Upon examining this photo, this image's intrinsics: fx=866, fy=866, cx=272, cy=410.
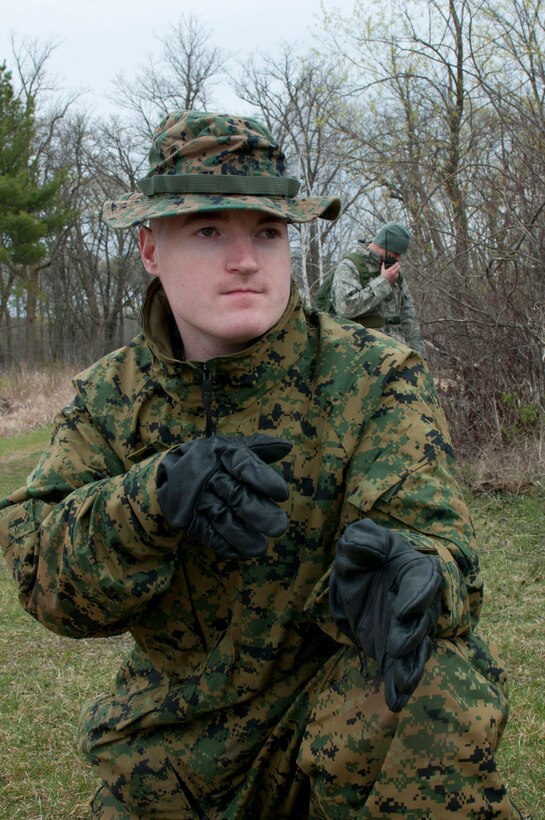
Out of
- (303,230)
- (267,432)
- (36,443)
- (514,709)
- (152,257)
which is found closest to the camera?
(267,432)

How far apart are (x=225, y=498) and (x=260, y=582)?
17.8 inches

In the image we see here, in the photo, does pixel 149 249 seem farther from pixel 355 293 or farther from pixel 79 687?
pixel 355 293

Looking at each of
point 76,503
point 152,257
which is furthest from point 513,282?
point 76,503

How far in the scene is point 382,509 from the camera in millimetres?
1846

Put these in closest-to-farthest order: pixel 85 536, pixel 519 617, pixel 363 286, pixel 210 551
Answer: pixel 85 536 → pixel 210 551 → pixel 519 617 → pixel 363 286

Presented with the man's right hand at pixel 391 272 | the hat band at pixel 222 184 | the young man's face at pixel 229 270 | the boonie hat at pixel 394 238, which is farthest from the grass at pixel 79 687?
the boonie hat at pixel 394 238

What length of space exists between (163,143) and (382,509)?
1007 mm

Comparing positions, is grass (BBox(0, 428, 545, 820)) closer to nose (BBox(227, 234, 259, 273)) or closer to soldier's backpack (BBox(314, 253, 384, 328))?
nose (BBox(227, 234, 259, 273))

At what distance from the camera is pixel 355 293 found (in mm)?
6520

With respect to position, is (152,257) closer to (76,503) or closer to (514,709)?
(76,503)

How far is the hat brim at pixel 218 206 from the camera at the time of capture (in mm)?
1893

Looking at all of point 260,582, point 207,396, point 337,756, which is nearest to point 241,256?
point 207,396

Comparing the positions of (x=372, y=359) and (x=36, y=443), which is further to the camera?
(x=36, y=443)

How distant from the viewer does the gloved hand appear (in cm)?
146
